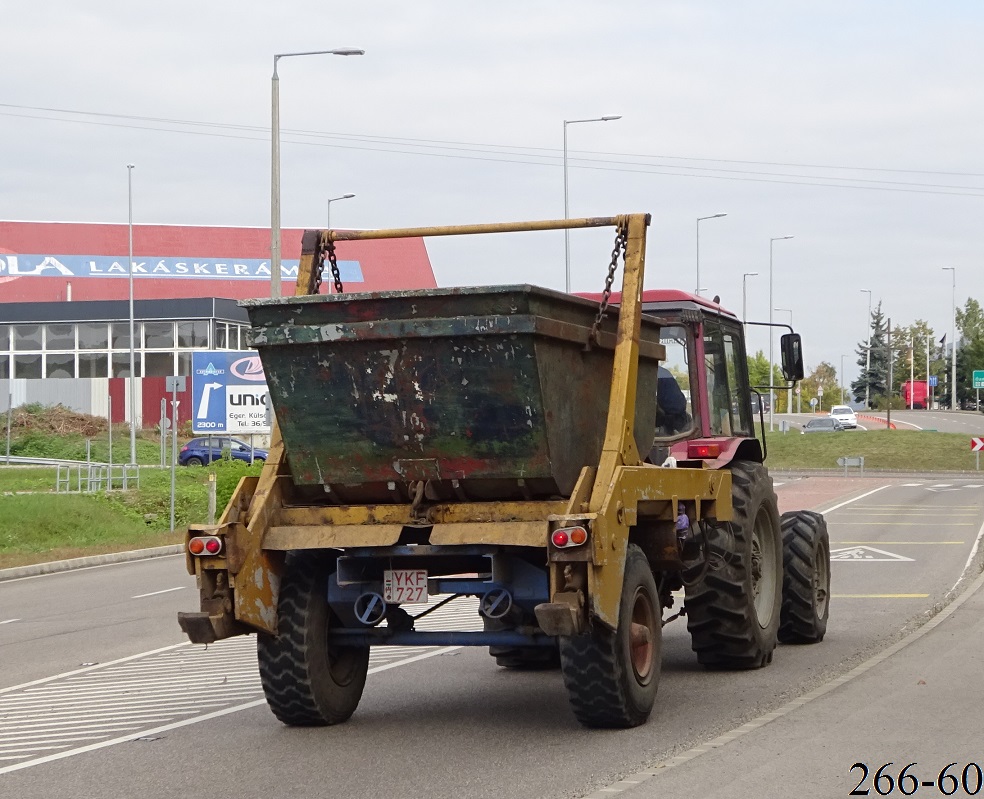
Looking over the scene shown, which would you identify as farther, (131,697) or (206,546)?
(131,697)

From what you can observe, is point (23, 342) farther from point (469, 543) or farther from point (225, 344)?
point (469, 543)

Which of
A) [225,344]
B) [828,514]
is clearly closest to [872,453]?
[225,344]

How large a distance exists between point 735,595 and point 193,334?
5594cm

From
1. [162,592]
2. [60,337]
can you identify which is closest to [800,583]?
[162,592]

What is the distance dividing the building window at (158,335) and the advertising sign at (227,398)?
1068 inches

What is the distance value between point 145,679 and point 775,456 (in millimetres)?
61425

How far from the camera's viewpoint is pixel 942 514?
3453cm

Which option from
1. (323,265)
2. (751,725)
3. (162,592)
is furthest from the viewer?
(162,592)

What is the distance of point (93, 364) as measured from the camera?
65.9m

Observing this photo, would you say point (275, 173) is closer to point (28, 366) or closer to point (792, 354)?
point (792, 354)

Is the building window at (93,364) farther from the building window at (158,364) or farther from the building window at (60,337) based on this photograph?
the building window at (158,364)

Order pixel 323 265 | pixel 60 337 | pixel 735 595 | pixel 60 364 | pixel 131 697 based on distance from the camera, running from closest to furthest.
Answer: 1. pixel 323 265
2. pixel 131 697
3. pixel 735 595
4. pixel 60 337
5. pixel 60 364

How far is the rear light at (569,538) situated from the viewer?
25.7 feet

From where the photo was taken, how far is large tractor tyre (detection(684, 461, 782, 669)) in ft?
34.7
